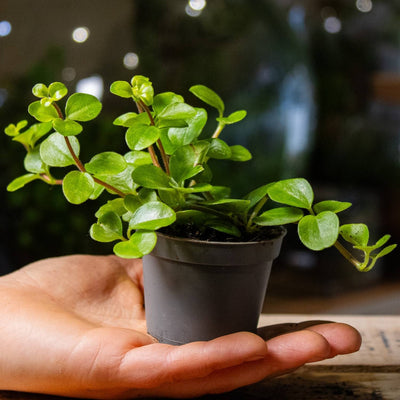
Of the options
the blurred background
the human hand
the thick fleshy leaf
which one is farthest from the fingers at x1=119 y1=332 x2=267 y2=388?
the blurred background

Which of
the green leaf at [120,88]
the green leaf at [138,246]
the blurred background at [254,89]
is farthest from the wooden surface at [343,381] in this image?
the blurred background at [254,89]

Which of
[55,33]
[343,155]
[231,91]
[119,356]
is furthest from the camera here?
[343,155]

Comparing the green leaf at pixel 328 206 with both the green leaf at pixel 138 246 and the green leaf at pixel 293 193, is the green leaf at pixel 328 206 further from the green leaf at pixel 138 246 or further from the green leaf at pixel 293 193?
the green leaf at pixel 138 246

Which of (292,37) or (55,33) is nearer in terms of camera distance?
(55,33)

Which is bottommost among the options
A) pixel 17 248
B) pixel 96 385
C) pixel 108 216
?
pixel 96 385

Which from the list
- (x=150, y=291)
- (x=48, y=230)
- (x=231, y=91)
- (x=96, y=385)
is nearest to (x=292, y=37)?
(x=231, y=91)

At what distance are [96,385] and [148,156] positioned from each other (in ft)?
0.63

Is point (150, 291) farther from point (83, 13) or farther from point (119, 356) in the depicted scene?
point (83, 13)

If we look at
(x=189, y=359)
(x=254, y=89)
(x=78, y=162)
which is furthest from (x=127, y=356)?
(x=254, y=89)

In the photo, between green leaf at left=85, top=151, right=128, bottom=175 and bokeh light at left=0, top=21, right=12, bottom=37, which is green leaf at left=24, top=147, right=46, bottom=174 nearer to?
green leaf at left=85, top=151, right=128, bottom=175

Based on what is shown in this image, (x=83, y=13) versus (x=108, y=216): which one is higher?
(x=83, y=13)

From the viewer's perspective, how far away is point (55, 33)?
82 centimetres

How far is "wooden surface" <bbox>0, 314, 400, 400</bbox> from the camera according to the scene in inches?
17.1

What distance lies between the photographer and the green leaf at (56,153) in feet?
1.36
